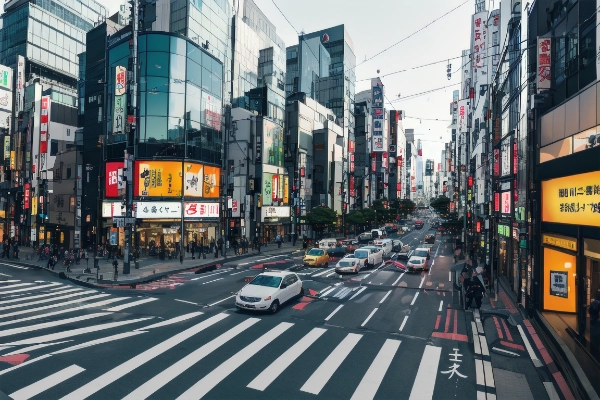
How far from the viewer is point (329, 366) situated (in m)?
11.8

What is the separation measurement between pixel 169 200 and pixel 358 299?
28.9 meters

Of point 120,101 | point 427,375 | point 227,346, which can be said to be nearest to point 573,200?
point 427,375

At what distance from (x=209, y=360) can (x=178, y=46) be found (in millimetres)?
40411

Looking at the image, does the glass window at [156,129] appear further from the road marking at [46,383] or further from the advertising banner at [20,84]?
the road marking at [46,383]

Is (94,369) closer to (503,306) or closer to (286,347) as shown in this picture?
(286,347)

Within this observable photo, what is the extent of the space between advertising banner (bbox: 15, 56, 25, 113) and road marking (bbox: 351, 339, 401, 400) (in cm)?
7082

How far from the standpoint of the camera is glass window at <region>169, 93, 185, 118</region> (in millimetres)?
44625

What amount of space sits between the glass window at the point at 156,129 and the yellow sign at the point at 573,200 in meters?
36.6

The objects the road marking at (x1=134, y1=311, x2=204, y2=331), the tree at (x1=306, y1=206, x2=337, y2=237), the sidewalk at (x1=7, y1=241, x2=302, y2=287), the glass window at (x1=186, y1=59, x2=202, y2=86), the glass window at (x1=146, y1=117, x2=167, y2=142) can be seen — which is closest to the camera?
the road marking at (x1=134, y1=311, x2=204, y2=331)

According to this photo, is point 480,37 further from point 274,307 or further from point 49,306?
point 49,306

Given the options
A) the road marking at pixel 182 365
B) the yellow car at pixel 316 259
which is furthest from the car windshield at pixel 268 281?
the yellow car at pixel 316 259

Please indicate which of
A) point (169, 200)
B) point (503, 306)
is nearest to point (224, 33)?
point (169, 200)

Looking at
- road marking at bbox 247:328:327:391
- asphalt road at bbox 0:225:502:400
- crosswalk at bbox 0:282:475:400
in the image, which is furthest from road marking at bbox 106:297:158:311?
road marking at bbox 247:328:327:391

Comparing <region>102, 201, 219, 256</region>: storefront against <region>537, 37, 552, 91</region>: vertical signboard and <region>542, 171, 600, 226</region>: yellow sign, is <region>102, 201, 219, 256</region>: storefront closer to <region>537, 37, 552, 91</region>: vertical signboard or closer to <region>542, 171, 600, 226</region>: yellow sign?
<region>542, 171, 600, 226</region>: yellow sign
